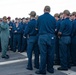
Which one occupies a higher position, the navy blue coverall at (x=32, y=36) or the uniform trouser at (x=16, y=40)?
the navy blue coverall at (x=32, y=36)

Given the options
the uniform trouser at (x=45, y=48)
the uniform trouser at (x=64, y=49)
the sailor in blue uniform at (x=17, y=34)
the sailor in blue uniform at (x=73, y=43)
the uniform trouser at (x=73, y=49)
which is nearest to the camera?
the uniform trouser at (x=45, y=48)

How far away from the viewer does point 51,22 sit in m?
8.61

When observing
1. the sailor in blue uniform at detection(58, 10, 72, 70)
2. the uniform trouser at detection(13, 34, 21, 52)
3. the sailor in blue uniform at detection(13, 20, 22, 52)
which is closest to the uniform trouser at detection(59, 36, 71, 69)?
the sailor in blue uniform at detection(58, 10, 72, 70)

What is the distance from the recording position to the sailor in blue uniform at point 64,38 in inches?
358

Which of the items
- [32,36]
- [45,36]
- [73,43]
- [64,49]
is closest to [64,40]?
[64,49]

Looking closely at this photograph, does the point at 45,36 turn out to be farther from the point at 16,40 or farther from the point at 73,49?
the point at 16,40

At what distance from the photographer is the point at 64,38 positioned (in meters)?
9.18

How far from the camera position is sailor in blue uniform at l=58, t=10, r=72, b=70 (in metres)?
9.09

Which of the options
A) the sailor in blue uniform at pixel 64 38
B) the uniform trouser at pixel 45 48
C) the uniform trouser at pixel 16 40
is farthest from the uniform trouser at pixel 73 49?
the uniform trouser at pixel 16 40

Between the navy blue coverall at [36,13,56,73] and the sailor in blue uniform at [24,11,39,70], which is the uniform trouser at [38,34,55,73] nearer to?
the navy blue coverall at [36,13,56,73]

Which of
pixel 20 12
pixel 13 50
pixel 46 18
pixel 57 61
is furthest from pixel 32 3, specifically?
pixel 46 18

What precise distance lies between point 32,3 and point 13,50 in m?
5.18

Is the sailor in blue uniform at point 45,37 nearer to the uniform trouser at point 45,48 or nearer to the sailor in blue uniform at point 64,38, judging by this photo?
the uniform trouser at point 45,48

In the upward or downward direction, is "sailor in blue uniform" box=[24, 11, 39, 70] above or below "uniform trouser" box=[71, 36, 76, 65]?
above
